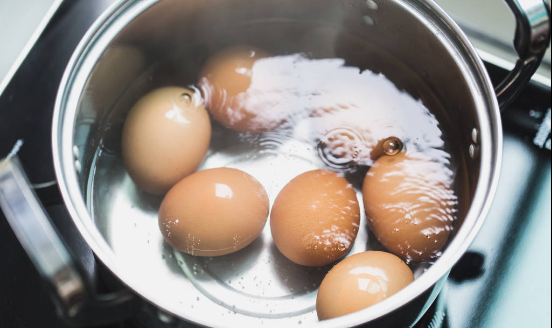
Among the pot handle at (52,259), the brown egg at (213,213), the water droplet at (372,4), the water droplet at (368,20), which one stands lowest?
the brown egg at (213,213)

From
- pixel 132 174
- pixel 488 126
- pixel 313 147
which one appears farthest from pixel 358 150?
pixel 132 174

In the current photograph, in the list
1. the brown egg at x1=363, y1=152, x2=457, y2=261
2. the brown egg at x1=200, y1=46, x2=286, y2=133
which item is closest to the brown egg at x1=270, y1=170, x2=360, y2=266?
the brown egg at x1=363, y1=152, x2=457, y2=261

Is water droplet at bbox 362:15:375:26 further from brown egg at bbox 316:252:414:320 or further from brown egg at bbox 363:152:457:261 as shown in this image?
brown egg at bbox 316:252:414:320

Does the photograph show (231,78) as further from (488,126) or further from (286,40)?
(488,126)

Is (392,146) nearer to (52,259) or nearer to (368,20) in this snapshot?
(368,20)

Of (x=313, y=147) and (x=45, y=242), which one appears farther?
(x=313, y=147)

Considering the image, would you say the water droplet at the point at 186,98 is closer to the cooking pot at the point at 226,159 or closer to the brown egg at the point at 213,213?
the cooking pot at the point at 226,159

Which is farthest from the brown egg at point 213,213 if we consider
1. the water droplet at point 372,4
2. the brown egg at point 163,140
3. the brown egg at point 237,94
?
the water droplet at point 372,4
